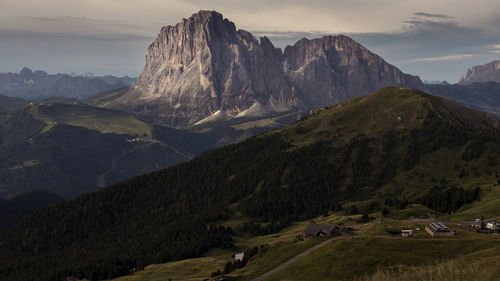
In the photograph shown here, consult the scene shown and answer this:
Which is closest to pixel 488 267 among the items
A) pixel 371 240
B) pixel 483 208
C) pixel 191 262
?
pixel 371 240

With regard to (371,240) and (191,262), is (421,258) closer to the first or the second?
(371,240)

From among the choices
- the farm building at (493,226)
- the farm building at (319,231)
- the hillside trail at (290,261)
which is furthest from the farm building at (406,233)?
the farm building at (319,231)

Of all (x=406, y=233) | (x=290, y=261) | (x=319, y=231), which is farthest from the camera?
(x=319, y=231)

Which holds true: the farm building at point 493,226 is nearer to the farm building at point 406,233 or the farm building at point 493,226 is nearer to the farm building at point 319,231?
the farm building at point 406,233

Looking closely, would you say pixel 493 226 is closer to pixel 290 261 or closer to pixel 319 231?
pixel 319 231

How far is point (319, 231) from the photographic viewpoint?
146 meters

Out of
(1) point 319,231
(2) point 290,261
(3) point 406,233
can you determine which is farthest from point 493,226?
(2) point 290,261

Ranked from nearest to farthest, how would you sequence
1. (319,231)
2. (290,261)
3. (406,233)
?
(290,261), (406,233), (319,231)

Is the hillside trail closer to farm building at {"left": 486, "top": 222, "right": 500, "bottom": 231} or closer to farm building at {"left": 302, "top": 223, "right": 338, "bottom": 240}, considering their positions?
farm building at {"left": 302, "top": 223, "right": 338, "bottom": 240}

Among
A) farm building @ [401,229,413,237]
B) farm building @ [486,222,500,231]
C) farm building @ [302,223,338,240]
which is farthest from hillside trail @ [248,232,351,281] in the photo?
farm building @ [486,222,500,231]

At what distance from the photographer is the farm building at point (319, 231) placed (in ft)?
468

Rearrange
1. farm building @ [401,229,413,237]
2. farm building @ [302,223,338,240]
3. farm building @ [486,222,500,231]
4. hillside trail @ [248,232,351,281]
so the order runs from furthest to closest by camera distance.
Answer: farm building @ [302,223,338,240] → farm building @ [486,222,500,231] → farm building @ [401,229,413,237] → hillside trail @ [248,232,351,281]

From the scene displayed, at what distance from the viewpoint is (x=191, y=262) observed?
182 m

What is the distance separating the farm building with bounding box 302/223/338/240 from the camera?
14250 cm
